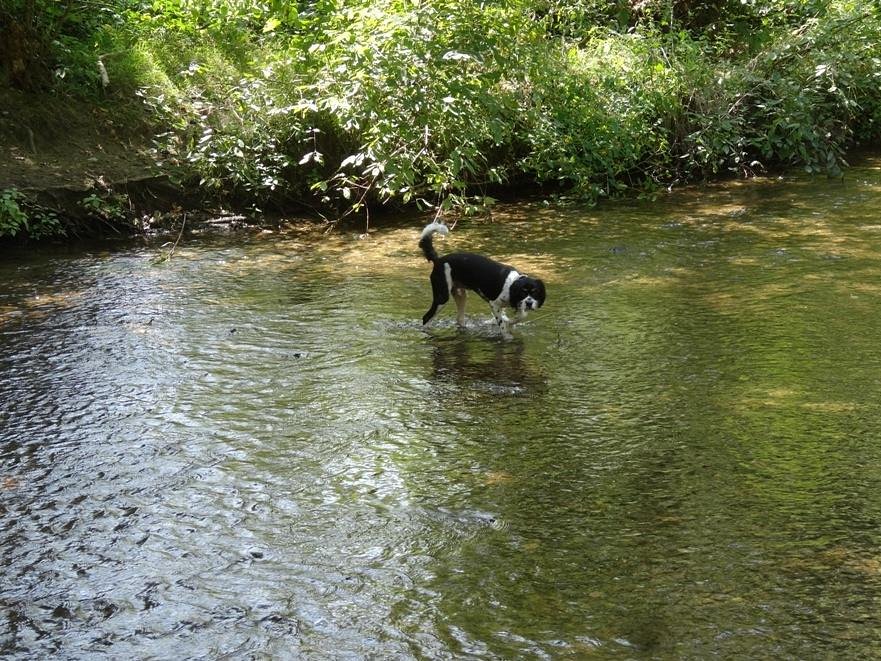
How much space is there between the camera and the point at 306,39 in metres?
12.6

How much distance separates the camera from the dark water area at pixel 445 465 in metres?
4.05

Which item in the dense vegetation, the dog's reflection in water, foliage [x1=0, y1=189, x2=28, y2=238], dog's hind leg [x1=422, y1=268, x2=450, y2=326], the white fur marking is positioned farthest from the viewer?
foliage [x1=0, y1=189, x2=28, y2=238]

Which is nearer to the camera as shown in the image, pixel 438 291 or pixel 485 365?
pixel 485 365

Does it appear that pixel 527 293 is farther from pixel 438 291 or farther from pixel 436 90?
pixel 436 90

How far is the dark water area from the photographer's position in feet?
13.3

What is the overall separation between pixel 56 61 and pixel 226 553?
11.3 m

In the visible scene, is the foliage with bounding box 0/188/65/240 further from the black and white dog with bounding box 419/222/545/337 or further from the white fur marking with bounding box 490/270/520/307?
the white fur marking with bounding box 490/270/520/307

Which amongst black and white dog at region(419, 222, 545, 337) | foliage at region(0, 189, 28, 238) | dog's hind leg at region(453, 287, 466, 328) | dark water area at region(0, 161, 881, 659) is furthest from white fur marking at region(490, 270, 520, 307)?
foliage at region(0, 189, 28, 238)

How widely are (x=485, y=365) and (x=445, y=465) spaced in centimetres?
204

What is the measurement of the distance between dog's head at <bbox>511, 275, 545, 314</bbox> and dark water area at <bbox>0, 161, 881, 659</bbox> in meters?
0.32

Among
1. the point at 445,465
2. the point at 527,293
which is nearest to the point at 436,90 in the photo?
the point at 527,293

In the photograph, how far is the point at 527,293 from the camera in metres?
8.07

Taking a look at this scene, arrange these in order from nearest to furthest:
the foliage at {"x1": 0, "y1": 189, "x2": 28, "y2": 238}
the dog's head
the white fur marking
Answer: the dog's head → the white fur marking → the foliage at {"x1": 0, "y1": 189, "x2": 28, "y2": 238}

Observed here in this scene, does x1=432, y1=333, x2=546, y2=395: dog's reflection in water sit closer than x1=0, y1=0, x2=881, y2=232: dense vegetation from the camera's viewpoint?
Yes
